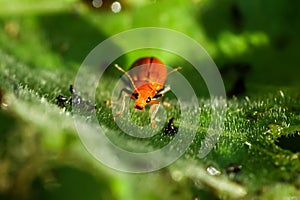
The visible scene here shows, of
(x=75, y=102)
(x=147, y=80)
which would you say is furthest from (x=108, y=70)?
(x=75, y=102)

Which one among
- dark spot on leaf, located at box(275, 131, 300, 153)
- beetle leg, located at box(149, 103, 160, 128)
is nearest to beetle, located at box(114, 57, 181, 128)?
beetle leg, located at box(149, 103, 160, 128)

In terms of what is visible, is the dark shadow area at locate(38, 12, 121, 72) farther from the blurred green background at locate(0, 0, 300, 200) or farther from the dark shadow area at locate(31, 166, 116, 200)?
the dark shadow area at locate(31, 166, 116, 200)

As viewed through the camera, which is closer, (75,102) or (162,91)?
(75,102)

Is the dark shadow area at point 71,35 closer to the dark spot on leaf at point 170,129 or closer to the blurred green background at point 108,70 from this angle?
the blurred green background at point 108,70

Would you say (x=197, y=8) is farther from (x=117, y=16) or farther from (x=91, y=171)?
(x=91, y=171)

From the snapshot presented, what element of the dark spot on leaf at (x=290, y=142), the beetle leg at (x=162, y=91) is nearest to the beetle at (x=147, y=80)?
the beetle leg at (x=162, y=91)

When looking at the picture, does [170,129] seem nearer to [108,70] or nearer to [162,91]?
[162,91]

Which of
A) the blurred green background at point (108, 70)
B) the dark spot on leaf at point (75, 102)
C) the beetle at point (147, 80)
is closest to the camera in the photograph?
the dark spot on leaf at point (75, 102)
